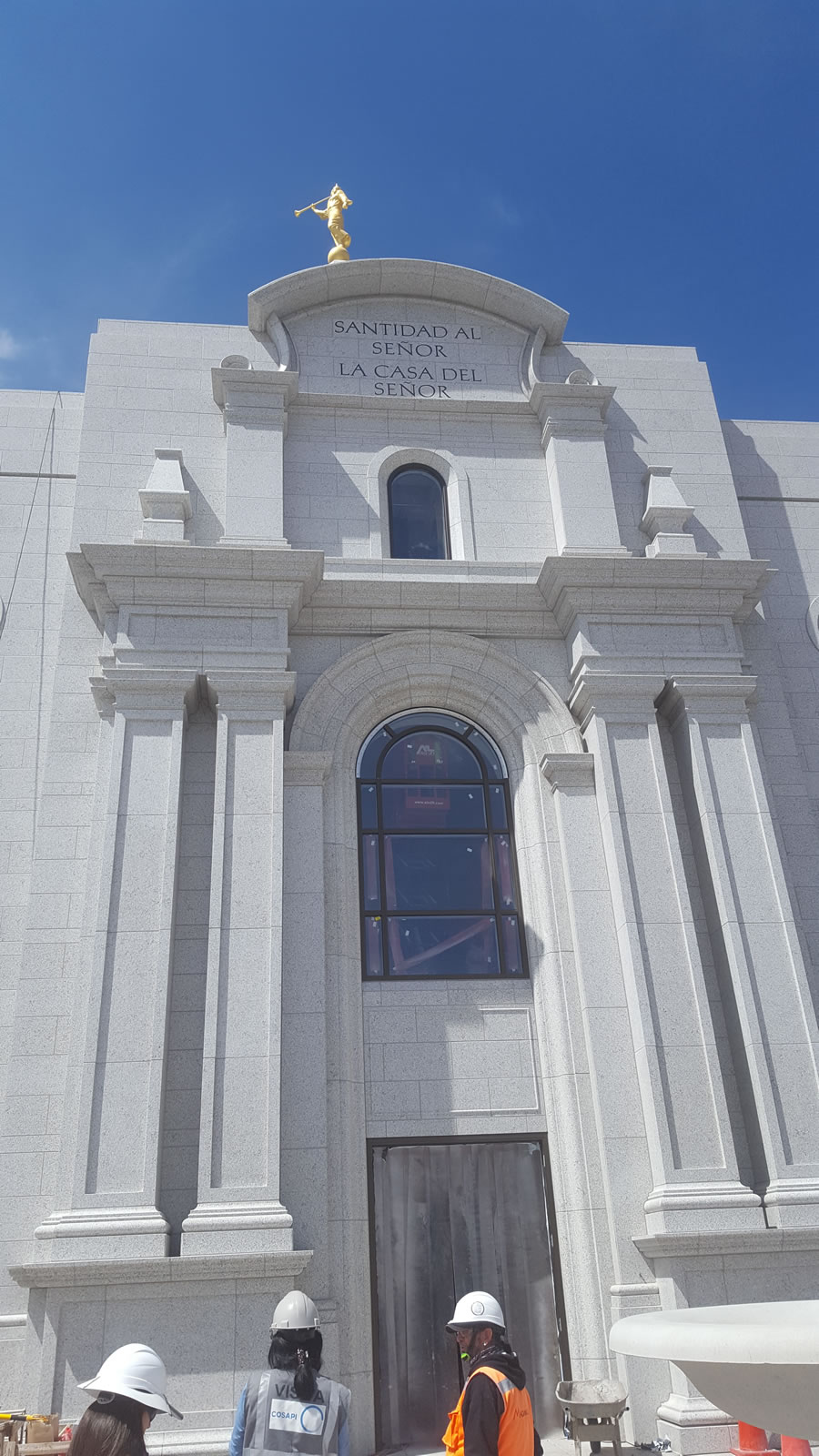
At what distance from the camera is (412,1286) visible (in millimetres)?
12039

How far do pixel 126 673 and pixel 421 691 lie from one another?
12.9 ft

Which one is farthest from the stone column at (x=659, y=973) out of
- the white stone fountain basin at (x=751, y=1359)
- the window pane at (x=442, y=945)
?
the white stone fountain basin at (x=751, y=1359)

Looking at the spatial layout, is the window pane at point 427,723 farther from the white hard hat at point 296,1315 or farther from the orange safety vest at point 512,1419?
the orange safety vest at point 512,1419

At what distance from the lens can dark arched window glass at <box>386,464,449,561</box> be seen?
1661 cm

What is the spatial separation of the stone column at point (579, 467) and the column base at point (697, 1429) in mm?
10165

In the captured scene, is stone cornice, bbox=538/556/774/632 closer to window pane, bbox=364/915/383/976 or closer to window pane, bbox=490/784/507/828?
window pane, bbox=490/784/507/828

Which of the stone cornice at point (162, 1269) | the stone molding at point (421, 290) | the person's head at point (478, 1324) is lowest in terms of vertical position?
the person's head at point (478, 1324)

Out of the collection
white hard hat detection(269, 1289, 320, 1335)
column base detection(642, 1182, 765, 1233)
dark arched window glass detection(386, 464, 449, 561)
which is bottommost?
white hard hat detection(269, 1289, 320, 1335)

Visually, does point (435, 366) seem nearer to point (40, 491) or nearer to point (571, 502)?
point (571, 502)

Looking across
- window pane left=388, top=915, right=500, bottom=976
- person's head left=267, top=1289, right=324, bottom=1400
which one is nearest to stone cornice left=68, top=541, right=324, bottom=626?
window pane left=388, top=915, right=500, bottom=976

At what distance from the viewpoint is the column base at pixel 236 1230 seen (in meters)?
10.8

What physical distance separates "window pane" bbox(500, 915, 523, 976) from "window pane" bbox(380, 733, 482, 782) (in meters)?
2.04

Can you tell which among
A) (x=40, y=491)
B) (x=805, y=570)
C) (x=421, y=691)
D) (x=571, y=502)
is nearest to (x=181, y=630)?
(x=421, y=691)

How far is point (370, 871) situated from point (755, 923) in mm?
4695
